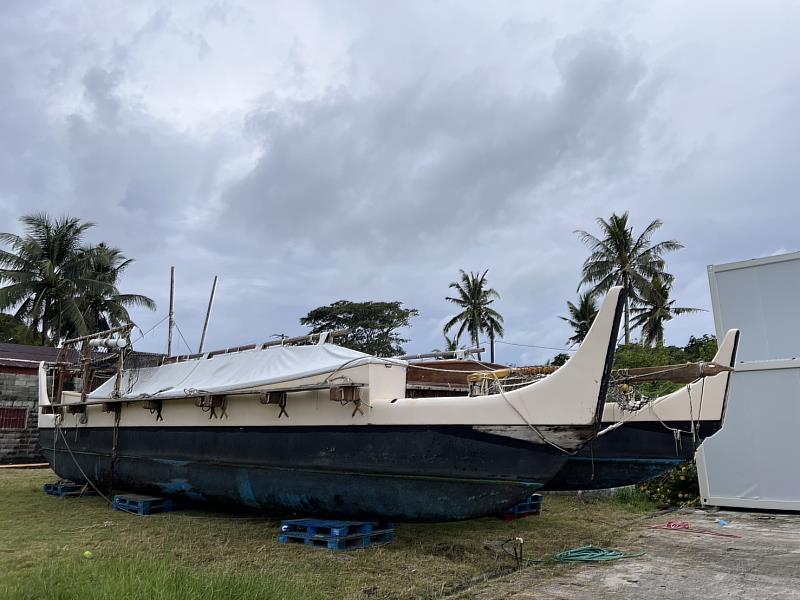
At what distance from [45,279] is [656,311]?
27655mm

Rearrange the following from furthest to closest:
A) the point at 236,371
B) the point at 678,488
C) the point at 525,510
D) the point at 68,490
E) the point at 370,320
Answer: the point at 370,320, the point at 68,490, the point at 678,488, the point at 525,510, the point at 236,371

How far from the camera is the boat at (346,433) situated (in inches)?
219

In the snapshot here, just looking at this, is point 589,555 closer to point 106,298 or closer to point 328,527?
point 328,527

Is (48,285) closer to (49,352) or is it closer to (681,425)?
(49,352)

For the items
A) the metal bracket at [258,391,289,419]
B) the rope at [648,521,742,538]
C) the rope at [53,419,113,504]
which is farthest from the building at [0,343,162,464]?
the rope at [648,521,742,538]

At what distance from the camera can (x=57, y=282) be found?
2525cm

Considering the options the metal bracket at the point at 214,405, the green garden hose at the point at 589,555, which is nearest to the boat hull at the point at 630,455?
the green garden hose at the point at 589,555

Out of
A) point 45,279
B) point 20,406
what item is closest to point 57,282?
point 45,279

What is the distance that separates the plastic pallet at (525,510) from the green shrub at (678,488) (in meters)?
2.69

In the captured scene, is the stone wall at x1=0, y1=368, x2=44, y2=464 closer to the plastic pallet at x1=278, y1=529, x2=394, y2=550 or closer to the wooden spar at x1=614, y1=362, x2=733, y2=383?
the plastic pallet at x1=278, y1=529, x2=394, y2=550

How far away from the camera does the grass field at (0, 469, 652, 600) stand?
4.17 meters

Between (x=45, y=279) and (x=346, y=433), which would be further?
(x=45, y=279)

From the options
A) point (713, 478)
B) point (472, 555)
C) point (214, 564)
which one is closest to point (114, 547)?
point (214, 564)

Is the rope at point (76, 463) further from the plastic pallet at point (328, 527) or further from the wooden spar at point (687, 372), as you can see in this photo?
the wooden spar at point (687, 372)
